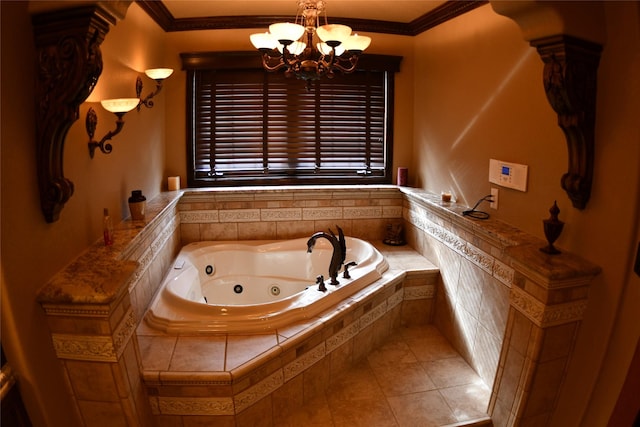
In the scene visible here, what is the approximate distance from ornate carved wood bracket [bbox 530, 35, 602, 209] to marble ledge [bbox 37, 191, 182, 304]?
73.1 inches

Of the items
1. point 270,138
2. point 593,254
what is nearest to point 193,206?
point 270,138

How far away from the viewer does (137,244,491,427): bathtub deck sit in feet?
6.07

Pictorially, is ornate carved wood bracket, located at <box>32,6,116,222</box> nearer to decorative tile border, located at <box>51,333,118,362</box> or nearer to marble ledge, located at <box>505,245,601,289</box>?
decorative tile border, located at <box>51,333,118,362</box>

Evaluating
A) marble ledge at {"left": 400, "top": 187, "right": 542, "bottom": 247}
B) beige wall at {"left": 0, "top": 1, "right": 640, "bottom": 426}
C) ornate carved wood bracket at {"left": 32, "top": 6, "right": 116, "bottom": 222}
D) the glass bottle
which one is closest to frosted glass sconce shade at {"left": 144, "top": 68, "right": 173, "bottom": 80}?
beige wall at {"left": 0, "top": 1, "right": 640, "bottom": 426}

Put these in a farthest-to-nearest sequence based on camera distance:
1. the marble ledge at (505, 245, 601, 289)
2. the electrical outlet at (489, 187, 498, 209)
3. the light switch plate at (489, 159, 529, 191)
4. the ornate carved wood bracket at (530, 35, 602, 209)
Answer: the electrical outlet at (489, 187, 498, 209) < the light switch plate at (489, 159, 529, 191) < the marble ledge at (505, 245, 601, 289) < the ornate carved wood bracket at (530, 35, 602, 209)

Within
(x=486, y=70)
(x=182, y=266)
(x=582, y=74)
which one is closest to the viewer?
(x=582, y=74)

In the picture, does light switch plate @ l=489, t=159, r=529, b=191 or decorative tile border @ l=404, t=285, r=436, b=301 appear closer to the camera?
light switch plate @ l=489, t=159, r=529, b=191

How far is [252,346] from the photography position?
2021 mm

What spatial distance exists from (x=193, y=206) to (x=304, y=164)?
3.47 ft

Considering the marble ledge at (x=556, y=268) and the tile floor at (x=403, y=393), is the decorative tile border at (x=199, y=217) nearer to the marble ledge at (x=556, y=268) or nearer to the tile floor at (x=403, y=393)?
the tile floor at (x=403, y=393)

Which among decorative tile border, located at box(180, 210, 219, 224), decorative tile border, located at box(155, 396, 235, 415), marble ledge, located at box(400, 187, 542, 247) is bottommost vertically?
decorative tile border, located at box(155, 396, 235, 415)

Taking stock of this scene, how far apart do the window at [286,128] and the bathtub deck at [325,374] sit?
4.26 ft

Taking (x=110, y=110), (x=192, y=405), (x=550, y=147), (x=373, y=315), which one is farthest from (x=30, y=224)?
(x=550, y=147)

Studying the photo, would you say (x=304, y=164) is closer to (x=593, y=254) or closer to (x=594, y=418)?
(x=593, y=254)
